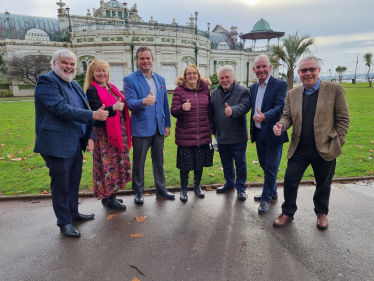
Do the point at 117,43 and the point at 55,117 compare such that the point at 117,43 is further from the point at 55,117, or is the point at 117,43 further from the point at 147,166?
the point at 55,117

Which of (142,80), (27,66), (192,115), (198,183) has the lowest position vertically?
(198,183)

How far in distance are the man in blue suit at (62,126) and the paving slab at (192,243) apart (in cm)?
49

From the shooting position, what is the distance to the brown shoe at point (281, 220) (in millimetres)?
3714

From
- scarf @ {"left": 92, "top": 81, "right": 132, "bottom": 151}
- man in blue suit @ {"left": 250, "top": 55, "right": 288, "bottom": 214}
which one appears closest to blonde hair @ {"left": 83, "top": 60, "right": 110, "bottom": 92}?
scarf @ {"left": 92, "top": 81, "right": 132, "bottom": 151}

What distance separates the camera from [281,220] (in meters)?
3.76

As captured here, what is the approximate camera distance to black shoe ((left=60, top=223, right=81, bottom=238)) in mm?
3492

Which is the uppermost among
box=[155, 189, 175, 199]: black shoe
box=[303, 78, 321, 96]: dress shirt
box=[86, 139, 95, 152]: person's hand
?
box=[303, 78, 321, 96]: dress shirt

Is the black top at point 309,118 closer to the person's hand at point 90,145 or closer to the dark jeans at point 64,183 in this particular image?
the person's hand at point 90,145

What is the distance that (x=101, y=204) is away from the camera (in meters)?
4.57

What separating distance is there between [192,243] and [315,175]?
201 cm

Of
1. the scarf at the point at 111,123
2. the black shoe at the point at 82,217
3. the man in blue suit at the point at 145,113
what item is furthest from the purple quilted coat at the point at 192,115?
the black shoe at the point at 82,217

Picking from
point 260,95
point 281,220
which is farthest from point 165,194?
point 260,95

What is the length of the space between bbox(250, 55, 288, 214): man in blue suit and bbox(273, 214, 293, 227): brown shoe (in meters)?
0.34

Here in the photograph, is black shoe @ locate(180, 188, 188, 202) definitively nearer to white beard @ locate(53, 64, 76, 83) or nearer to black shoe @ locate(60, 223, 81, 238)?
black shoe @ locate(60, 223, 81, 238)
